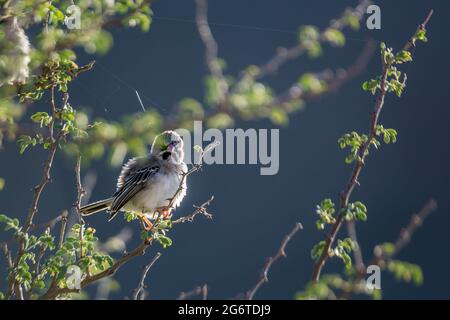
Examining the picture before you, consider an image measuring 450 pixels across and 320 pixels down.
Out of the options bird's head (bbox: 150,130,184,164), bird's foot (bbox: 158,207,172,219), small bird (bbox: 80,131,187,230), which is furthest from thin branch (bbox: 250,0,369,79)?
bird's head (bbox: 150,130,184,164)

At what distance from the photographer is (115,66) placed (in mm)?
9562

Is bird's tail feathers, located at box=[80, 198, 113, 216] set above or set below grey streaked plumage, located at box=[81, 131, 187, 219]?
below

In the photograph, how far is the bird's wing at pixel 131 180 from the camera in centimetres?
547

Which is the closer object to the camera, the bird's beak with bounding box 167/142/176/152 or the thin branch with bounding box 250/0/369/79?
the thin branch with bounding box 250/0/369/79

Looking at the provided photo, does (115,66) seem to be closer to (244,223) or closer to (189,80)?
(189,80)

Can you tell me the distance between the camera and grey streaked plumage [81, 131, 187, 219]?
5.49 meters

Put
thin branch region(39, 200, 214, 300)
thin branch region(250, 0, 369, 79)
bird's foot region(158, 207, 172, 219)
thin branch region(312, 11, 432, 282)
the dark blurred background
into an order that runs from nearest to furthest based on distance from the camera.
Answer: thin branch region(250, 0, 369, 79)
thin branch region(312, 11, 432, 282)
thin branch region(39, 200, 214, 300)
bird's foot region(158, 207, 172, 219)
the dark blurred background

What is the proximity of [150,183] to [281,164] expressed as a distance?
4103 millimetres

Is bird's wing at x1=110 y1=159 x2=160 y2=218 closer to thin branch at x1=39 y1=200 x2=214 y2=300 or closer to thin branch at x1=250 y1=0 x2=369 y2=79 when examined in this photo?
A: thin branch at x1=39 y1=200 x2=214 y2=300

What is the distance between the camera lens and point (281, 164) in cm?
958

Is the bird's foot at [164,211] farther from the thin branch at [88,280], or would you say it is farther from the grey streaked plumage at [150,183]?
the thin branch at [88,280]

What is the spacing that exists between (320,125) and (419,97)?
1139mm

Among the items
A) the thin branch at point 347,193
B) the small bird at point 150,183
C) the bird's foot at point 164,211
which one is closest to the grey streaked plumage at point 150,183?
the small bird at point 150,183

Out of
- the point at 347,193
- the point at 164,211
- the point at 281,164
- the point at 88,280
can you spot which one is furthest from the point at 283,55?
the point at 281,164
